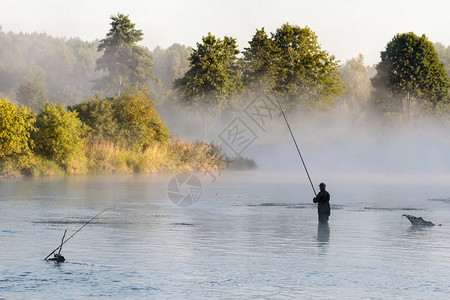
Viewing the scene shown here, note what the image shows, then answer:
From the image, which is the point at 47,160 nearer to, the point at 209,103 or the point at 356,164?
the point at 209,103

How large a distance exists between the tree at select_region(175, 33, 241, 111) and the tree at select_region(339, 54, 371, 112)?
4891 centimetres

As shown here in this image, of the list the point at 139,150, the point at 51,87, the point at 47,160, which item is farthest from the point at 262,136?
the point at 51,87

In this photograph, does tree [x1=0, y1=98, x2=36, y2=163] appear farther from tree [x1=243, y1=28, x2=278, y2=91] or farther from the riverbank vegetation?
tree [x1=243, y1=28, x2=278, y2=91]

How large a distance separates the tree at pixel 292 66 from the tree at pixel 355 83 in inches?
1475

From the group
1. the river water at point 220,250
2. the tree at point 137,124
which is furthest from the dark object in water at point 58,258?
the tree at point 137,124

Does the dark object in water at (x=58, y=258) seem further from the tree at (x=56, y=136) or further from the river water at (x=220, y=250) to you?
the tree at (x=56, y=136)

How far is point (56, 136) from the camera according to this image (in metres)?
47.0

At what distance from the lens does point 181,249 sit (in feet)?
54.2

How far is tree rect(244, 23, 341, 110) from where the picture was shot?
249ft

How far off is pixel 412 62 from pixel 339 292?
68406 mm

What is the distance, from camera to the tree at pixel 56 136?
154 feet

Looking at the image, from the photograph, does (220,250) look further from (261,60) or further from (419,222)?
(261,60)

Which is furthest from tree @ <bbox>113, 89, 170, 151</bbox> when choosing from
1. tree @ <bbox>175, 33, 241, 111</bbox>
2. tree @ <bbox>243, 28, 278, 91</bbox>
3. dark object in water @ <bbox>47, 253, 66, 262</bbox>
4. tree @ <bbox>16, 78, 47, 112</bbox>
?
tree @ <bbox>16, 78, 47, 112</bbox>

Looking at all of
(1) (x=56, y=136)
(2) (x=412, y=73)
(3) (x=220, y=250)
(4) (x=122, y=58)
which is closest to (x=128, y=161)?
(1) (x=56, y=136)
